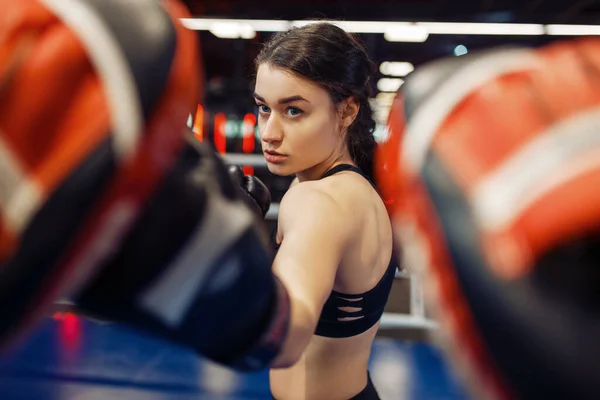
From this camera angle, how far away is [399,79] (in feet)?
22.1

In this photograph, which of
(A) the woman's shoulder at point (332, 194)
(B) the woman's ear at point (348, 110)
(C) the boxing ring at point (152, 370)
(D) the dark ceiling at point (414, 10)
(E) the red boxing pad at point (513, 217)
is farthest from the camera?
Result: (D) the dark ceiling at point (414, 10)

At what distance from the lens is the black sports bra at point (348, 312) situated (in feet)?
2.91

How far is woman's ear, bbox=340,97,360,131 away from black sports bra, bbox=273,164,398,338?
11 cm

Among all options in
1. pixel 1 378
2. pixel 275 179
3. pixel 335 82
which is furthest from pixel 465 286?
pixel 275 179

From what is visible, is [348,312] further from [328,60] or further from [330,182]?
[328,60]

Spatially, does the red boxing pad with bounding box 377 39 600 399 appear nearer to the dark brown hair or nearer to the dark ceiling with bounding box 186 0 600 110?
the dark brown hair

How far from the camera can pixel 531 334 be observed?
0.30m

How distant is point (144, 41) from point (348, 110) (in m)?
0.68

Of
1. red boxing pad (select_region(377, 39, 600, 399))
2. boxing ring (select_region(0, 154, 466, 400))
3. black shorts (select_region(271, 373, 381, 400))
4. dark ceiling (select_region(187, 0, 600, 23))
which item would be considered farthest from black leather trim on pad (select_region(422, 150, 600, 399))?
dark ceiling (select_region(187, 0, 600, 23))

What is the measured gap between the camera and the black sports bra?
886 millimetres

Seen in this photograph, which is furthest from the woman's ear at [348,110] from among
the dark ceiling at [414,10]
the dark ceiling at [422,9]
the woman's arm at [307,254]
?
the dark ceiling at [422,9]

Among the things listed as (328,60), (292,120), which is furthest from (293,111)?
(328,60)

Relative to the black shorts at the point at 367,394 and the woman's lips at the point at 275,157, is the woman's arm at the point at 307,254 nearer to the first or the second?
the woman's lips at the point at 275,157

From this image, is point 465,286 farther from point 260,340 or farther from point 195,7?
point 195,7
